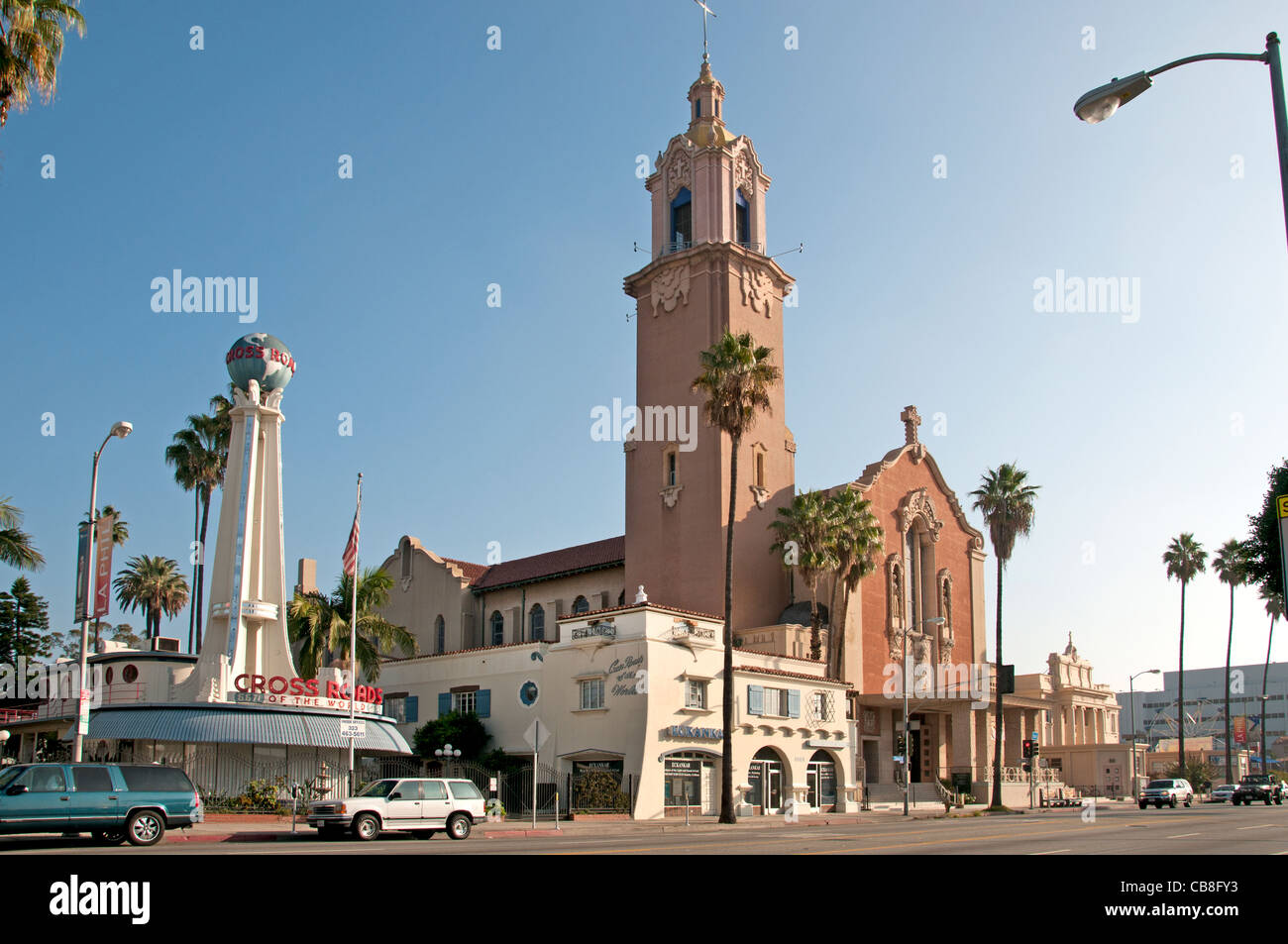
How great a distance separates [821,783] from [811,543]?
1071 centimetres

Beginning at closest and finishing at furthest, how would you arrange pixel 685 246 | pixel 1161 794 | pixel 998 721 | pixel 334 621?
pixel 334 621
pixel 998 721
pixel 1161 794
pixel 685 246

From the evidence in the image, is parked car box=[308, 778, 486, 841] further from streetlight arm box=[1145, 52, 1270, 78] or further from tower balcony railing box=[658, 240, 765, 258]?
tower balcony railing box=[658, 240, 765, 258]

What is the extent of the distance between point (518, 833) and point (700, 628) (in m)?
14.8

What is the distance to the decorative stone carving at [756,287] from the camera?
58.4 meters

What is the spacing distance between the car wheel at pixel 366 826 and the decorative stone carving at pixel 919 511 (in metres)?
41.2

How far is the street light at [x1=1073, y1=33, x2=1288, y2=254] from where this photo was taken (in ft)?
39.8

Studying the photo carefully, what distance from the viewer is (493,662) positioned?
46906 millimetres

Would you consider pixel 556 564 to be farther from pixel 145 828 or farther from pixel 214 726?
pixel 145 828

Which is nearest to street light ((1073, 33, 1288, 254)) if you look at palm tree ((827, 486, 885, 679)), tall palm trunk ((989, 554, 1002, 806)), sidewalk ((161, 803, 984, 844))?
sidewalk ((161, 803, 984, 844))

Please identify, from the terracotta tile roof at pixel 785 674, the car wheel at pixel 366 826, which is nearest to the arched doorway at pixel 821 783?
the terracotta tile roof at pixel 785 674

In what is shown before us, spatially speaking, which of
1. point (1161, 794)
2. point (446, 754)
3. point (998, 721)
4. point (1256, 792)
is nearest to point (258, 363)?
point (446, 754)

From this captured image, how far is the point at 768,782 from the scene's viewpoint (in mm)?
45688
